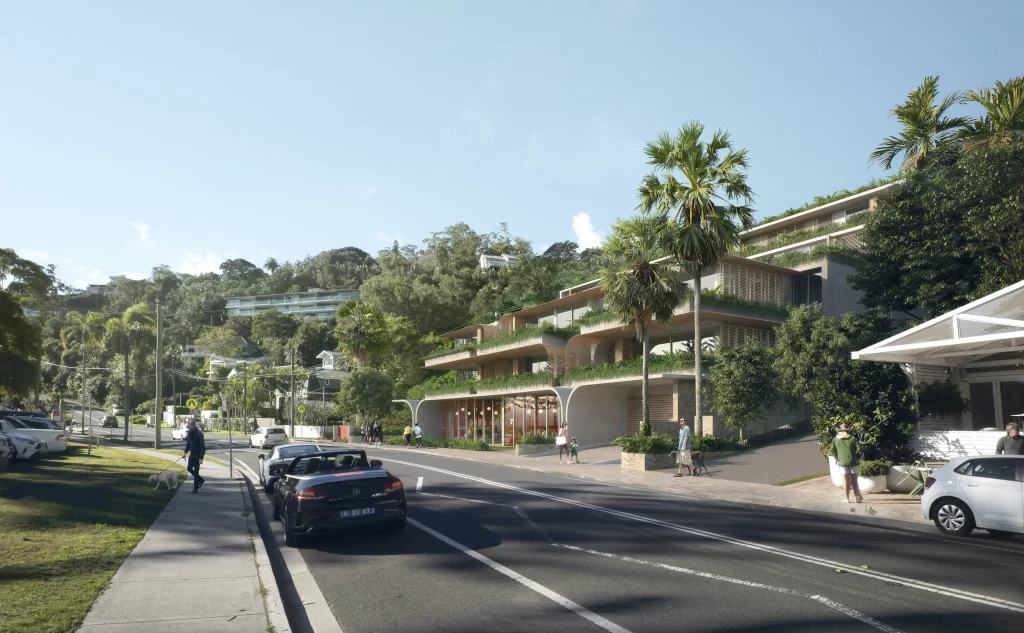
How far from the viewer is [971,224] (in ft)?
87.8

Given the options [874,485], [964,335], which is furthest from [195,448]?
[964,335]

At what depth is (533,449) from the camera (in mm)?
40594

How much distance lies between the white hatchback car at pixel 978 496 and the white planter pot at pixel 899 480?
5.91 meters

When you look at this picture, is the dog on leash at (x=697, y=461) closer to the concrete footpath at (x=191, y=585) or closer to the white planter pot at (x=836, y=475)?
the white planter pot at (x=836, y=475)

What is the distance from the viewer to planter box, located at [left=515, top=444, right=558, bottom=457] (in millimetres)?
39938

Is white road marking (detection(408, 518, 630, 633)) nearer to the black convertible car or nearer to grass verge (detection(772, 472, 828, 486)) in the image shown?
the black convertible car

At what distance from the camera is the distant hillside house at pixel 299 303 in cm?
16225

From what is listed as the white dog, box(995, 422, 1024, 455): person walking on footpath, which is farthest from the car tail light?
box(995, 422, 1024, 455): person walking on footpath

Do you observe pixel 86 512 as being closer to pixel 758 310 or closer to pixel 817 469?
pixel 817 469

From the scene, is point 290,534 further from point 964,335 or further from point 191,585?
point 964,335

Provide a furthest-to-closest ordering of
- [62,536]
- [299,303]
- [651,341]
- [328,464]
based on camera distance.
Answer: [299,303], [651,341], [328,464], [62,536]

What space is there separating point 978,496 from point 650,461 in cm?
1577

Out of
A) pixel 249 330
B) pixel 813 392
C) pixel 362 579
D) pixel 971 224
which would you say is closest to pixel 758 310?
pixel 971 224

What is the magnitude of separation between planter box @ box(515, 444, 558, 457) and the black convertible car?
28149 millimetres
